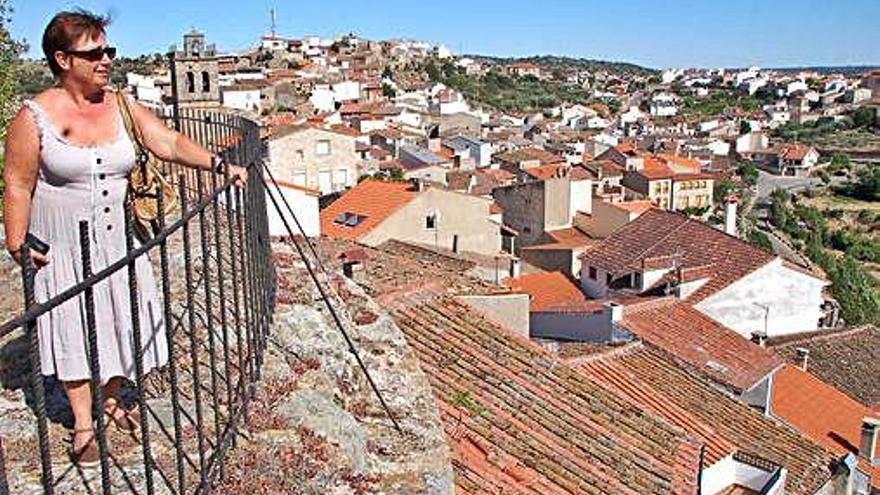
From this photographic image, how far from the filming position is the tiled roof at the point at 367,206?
2358cm

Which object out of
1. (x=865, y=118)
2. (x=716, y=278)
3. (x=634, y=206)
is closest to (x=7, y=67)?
(x=716, y=278)

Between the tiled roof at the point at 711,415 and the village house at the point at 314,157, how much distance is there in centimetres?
2239

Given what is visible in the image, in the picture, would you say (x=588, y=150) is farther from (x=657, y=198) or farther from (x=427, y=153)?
(x=427, y=153)

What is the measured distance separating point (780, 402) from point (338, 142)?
24271 mm

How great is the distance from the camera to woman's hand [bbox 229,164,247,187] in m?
3.66

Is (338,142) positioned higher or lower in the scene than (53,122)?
Answer: lower

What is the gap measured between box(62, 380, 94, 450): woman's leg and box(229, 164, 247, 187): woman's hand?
104cm

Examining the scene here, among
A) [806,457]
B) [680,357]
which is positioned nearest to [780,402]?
[680,357]

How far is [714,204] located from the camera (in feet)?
215

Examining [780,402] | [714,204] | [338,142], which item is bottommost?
[714,204]

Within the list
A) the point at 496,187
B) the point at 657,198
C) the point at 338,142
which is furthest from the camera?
the point at 657,198

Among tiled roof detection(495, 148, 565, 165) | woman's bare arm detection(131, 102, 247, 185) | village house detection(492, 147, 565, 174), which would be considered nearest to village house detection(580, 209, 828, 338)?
woman's bare arm detection(131, 102, 247, 185)

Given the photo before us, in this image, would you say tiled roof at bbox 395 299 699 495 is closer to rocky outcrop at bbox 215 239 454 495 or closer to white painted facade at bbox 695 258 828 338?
rocky outcrop at bbox 215 239 454 495

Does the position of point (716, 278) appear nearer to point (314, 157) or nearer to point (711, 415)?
point (711, 415)
